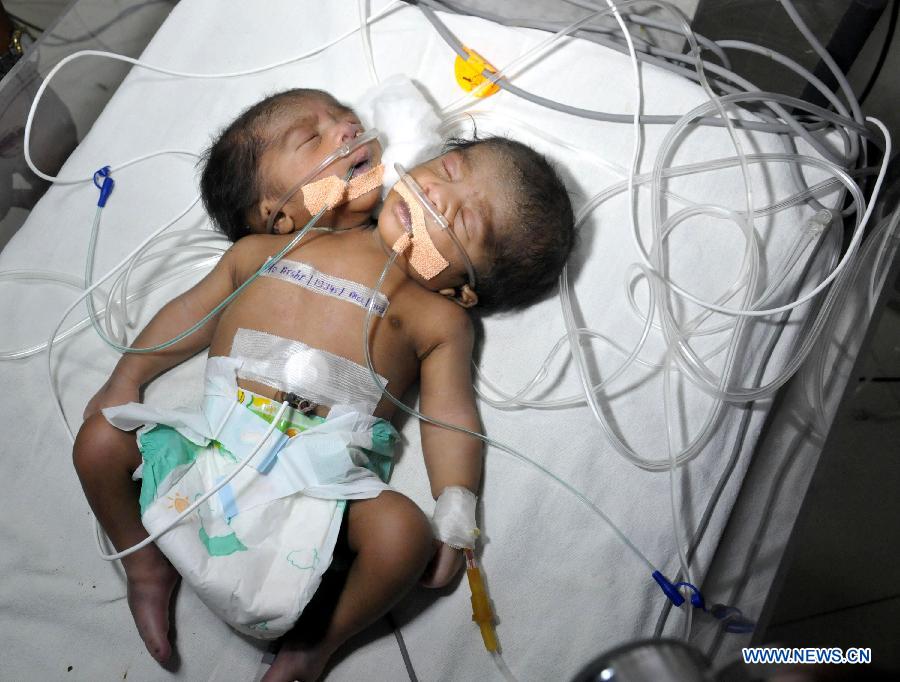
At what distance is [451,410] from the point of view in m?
1.34

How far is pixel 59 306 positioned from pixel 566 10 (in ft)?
4.01

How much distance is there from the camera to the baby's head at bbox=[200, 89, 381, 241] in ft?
4.60

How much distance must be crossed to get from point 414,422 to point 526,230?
0.40 meters

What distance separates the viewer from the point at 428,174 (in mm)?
1327

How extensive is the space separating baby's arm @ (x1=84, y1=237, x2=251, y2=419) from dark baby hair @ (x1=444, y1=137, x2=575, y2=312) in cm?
47

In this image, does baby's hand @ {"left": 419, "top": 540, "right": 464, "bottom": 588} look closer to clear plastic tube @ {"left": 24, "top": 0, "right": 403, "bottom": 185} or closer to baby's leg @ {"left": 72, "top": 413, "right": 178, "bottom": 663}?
baby's leg @ {"left": 72, "top": 413, "right": 178, "bottom": 663}

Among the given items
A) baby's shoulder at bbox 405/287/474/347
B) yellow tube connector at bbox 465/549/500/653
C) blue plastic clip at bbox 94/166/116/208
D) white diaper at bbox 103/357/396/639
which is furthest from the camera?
blue plastic clip at bbox 94/166/116/208

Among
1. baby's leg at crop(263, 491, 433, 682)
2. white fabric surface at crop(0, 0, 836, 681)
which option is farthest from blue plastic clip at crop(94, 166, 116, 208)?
baby's leg at crop(263, 491, 433, 682)

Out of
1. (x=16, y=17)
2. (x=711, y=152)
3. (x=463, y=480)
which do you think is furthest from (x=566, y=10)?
(x=16, y=17)

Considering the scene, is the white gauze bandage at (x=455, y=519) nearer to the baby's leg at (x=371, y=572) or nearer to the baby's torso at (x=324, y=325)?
the baby's leg at (x=371, y=572)

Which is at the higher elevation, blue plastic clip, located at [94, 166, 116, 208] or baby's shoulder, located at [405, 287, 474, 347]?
blue plastic clip, located at [94, 166, 116, 208]

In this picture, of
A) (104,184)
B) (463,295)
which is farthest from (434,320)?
(104,184)

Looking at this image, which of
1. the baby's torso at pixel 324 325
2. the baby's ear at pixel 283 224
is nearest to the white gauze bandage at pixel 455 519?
the baby's torso at pixel 324 325

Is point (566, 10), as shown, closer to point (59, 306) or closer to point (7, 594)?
point (59, 306)
